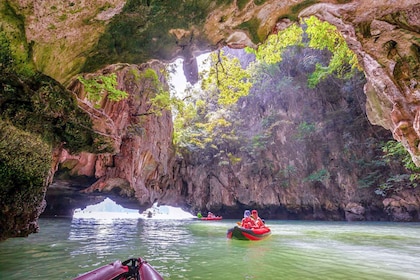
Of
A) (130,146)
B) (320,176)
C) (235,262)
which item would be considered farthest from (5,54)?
(320,176)

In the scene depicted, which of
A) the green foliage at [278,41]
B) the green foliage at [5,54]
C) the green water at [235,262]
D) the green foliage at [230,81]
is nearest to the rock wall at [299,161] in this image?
the green water at [235,262]

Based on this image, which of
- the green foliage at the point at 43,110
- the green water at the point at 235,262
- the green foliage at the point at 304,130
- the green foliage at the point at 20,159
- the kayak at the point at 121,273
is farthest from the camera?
the green foliage at the point at 304,130

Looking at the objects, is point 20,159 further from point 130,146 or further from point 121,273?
point 130,146

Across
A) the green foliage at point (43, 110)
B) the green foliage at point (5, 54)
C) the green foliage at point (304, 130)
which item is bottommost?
the green foliage at point (43, 110)

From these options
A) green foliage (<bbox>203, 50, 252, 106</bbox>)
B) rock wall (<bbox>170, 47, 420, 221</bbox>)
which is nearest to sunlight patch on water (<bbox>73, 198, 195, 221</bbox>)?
rock wall (<bbox>170, 47, 420, 221</bbox>)

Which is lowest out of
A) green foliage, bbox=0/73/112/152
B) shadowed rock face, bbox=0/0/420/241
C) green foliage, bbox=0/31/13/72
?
green foliage, bbox=0/73/112/152

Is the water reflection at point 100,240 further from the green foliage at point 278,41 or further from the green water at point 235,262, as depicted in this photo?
the green foliage at point 278,41

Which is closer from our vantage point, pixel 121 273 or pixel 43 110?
pixel 121 273

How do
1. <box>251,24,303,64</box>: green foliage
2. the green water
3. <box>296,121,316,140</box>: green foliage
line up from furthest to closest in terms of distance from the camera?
<box>296,121,316,140</box>: green foliage
<box>251,24,303,64</box>: green foliage
the green water

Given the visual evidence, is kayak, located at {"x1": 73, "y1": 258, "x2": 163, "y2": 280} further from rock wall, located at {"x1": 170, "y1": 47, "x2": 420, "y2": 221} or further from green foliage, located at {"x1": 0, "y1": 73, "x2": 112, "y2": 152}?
rock wall, located at {"x1": 170, "y1": 47, "x2": 420, "y2": 221}

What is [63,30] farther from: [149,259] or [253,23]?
[149,259]

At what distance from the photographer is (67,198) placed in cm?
1984

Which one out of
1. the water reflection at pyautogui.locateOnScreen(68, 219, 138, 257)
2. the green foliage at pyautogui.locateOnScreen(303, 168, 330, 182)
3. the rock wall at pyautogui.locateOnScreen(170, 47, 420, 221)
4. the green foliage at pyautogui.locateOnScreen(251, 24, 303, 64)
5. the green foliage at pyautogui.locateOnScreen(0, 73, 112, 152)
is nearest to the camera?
the green foliage at pyautogui.locateOnScreen(0, 73, 112, 152)

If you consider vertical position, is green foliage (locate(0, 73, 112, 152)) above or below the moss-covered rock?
above
